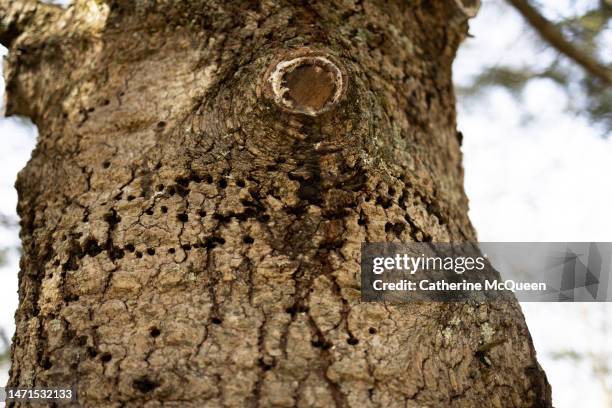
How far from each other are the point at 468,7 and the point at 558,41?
89 cm

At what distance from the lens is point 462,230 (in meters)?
1.98

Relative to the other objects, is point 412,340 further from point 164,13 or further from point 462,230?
point 164,13

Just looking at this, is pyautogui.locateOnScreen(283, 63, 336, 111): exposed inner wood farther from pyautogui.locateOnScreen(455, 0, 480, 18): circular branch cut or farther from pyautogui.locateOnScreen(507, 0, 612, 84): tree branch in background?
pyautogui.locateOnScreen(507, 0, 612, 84): tree branch in background

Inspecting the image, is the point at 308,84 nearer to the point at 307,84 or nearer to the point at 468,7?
the point at 307,84

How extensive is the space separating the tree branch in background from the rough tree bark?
3.77ft

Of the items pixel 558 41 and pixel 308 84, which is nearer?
pixel 308 84

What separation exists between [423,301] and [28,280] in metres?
1.06

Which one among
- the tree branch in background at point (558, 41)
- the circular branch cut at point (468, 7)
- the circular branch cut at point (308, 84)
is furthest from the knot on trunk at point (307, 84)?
the tree branch in background at point (558, 41)

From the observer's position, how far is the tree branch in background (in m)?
3.02

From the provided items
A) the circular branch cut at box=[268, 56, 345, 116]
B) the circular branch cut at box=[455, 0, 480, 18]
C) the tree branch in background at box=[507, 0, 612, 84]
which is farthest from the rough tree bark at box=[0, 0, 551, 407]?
the tree branch in background at box=[507, 0, 612, 84]

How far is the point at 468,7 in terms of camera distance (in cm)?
240

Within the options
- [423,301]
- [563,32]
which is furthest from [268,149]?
A: [563,32]

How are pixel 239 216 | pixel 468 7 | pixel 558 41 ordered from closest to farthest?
pixel 239 216 < pixel 468 7 < pixel 558 41

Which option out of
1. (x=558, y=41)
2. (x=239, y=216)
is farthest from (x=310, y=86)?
(x=558, y=41)
